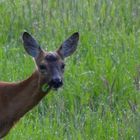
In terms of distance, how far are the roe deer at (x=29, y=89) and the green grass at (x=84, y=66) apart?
23 centimetres

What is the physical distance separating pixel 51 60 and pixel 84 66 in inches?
76.8

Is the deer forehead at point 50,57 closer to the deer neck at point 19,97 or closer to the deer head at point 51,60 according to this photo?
the deer head at point 51,60

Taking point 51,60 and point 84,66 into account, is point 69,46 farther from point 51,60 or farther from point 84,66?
point 84,66

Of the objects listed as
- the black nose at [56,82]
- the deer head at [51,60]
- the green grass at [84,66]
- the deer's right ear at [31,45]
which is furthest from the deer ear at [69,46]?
the black nose at [56,82]

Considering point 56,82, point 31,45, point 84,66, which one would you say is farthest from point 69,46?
point 84,66

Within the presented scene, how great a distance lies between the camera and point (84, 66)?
37.6ft

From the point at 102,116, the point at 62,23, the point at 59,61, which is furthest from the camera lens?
the point at 62,23

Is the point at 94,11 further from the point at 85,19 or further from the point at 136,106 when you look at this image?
the point at 136,106

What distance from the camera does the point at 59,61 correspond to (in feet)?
31.5

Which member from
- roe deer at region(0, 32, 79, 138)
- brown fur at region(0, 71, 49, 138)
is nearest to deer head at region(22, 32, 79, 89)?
roe deer at region(0, 32, 79, 138)

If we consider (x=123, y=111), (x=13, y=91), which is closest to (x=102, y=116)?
(x=123, y=111)

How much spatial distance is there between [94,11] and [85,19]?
0.28 meters

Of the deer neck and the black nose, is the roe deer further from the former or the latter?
the black nose

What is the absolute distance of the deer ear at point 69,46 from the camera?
32.7 ft
